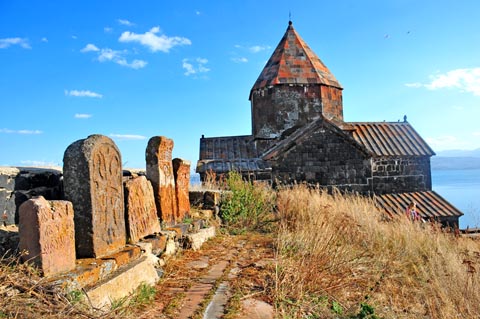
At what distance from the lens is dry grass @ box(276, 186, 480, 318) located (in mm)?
3498

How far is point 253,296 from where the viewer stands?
343 centimetres

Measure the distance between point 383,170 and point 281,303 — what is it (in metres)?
13.0

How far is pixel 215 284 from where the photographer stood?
12.3 ft

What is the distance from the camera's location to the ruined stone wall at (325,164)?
543 inches

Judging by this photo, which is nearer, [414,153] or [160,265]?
[160,265]

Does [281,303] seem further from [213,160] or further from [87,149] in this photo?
[213,160]

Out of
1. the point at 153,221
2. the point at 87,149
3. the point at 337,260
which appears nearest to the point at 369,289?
the point at 337,260

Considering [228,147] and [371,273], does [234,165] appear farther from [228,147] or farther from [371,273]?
[371,273]

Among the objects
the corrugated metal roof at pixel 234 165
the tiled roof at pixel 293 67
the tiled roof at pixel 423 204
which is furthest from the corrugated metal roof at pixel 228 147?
the tiled roof at pixel 423 204

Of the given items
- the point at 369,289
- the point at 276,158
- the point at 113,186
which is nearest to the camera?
the point at 113,186

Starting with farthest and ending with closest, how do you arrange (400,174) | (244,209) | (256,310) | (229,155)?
(229,155)
(400,174)
(244,209)
(256,310)

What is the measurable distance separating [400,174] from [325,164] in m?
3.63

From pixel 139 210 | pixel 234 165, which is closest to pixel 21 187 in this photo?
pixel 139 210

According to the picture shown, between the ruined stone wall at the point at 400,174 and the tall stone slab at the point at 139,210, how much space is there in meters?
12.2
